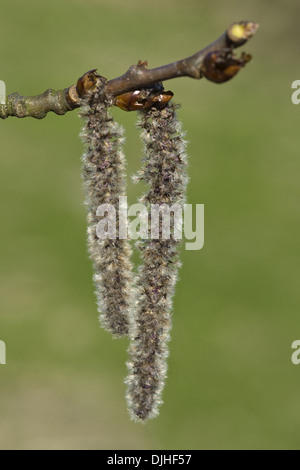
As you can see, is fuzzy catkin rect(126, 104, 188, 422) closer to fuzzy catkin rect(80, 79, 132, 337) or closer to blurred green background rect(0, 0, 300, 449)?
fuzzy catkin rect(80, 79, 132, 337)

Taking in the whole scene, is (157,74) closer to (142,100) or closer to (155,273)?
(142,100)

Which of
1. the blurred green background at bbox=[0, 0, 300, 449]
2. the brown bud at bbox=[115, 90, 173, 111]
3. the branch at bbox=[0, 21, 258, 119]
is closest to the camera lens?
the branch at bbox=[0, 21, 258, 119]

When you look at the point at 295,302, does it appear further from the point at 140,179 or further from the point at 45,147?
the point at 140,179

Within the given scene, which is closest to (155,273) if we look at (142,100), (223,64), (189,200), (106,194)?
(106,194)

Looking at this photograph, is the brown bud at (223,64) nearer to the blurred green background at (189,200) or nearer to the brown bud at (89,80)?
the brown bud at (89,80)

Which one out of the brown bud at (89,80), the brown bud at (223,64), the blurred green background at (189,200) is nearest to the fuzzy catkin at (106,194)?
the brown bud at (89,80)

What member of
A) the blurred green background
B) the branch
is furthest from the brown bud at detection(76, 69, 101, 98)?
the blurred green background

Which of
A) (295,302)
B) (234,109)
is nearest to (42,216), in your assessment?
(295,302)
